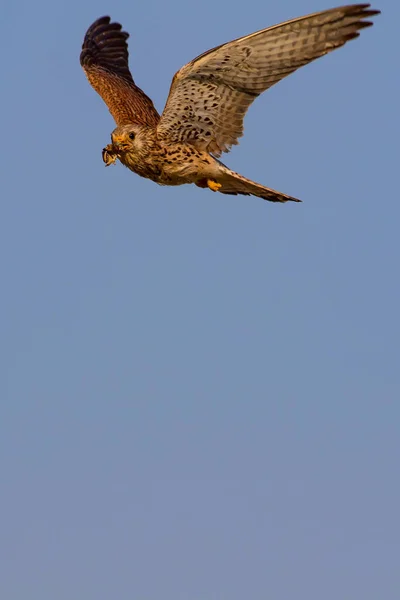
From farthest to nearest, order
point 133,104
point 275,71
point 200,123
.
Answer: point 133,104 < point 200,123 < point 275,71

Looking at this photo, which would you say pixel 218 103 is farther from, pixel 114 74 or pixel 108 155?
pixel 114 74

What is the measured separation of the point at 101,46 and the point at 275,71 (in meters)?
7.53

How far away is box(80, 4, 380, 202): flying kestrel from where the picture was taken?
1463cm

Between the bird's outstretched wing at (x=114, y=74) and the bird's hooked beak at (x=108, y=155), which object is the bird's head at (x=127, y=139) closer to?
the bird's hooked beak at (x=108, y=155)

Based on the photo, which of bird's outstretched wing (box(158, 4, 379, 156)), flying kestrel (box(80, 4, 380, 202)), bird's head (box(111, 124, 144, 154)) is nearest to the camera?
bird's outstretched wing (box(158, 4, 379, 156))

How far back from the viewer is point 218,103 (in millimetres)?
15961

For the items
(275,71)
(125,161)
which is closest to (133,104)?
(125,161)

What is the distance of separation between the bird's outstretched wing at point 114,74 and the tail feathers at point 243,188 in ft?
Answer: 6.11

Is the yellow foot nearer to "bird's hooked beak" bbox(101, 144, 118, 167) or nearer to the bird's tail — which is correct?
the bird's tail

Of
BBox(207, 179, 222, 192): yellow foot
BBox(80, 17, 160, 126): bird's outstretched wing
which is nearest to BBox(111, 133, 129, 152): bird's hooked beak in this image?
BBox(207, 179, 222, 192): yellow foot

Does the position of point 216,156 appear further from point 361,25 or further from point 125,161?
point 361,25

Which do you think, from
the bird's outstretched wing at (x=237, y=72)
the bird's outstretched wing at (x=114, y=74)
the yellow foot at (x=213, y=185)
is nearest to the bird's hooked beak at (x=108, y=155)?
the bird's outstretched wing at (x=237, y=72)

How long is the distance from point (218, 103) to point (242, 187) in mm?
1084

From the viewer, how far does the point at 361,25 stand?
14.3 metres
